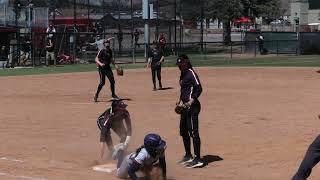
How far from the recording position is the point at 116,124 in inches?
392

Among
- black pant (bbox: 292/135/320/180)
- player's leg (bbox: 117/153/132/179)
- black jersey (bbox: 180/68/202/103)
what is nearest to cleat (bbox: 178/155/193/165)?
black jersey (bbox: 180/68/202/103)

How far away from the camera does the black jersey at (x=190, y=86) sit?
32.2 ft

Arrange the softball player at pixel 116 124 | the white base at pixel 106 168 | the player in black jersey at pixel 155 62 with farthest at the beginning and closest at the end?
the player in black jersey at pixel 155 62
the softball player at pixel 116 124
the white base at pixel 106 168

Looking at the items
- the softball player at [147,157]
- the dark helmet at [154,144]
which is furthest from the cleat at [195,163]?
the dark helmet at [154,144]

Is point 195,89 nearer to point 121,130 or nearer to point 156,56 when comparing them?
point 121,130

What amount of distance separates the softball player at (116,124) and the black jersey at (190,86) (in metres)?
0.91

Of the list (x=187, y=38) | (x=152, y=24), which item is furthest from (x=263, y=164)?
(x=187, y=38)

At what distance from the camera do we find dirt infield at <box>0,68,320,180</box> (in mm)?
9695

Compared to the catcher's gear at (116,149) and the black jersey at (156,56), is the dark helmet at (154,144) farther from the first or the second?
the black jersey at (156,56)

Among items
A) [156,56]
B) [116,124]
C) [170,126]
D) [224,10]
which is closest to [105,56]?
[156,56]

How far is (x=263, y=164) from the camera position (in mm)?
9898

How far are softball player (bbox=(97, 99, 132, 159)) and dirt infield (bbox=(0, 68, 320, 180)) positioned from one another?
482 mm

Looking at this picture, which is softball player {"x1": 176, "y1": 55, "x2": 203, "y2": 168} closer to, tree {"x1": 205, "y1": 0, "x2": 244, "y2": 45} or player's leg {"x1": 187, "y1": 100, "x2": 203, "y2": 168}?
player's leg {"x1": 187, "y1": 100, "x2": 203, "y2": 168}

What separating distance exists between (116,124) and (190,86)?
1249mm
